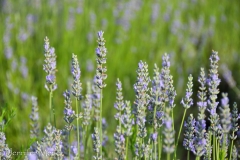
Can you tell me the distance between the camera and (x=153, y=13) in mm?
5070

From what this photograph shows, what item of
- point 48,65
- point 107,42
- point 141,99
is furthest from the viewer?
point 107,42

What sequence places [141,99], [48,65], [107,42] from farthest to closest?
[107,42] < [48,65] < [141,99]

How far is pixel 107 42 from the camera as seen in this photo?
4.53 meters

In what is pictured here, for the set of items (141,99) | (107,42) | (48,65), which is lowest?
(141,99)

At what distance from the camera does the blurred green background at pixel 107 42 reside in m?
3.97

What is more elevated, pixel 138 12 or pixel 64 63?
pixel 138 12

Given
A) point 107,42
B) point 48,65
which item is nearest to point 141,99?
point 48,65

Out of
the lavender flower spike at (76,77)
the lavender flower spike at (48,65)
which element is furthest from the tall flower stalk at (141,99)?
the lavender flower spike at (48,65)

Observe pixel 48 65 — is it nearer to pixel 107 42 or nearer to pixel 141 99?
pixel 141 99

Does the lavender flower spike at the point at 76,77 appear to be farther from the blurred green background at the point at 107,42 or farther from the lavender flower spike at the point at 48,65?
the blurred green background at the point at 107,42

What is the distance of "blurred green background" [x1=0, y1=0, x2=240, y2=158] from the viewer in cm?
397

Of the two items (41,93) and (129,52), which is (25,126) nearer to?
(41,93)

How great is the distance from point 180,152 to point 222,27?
1970mm

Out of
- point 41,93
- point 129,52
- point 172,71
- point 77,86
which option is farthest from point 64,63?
point 77,86
